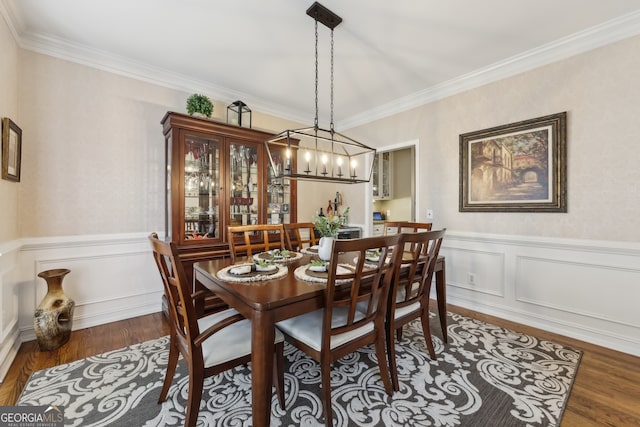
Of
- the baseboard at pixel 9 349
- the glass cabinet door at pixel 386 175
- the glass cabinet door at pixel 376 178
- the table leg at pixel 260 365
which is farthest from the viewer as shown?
the glass cabinet door at pixel 386 175

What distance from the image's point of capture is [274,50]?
2.53 metres

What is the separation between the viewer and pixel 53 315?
83.7 inches

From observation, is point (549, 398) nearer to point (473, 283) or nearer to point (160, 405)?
point (473, 283)

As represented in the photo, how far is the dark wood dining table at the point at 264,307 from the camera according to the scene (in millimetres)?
1168

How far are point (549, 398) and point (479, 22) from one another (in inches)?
105

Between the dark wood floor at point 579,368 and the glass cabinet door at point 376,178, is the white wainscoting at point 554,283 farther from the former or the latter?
the glass cabinet door at point 376,178

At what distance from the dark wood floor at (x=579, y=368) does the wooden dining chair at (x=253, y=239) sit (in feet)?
3.39

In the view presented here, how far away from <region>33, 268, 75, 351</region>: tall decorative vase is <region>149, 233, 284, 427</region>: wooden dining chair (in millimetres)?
1313

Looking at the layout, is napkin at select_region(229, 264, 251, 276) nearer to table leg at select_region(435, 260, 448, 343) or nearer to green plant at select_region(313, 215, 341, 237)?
green plant at select_region(313, 215, 341, 237)

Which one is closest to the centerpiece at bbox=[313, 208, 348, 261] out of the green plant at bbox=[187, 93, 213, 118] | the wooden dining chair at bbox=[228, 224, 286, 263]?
the wooden dining chair at bbox=[228, 224, 286, 263]

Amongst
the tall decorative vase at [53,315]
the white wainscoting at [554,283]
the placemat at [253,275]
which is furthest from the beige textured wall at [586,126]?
the tall decorative vase at [53,315]

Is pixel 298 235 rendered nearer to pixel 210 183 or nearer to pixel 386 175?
pixel 210 183

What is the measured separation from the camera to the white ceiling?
1.98m

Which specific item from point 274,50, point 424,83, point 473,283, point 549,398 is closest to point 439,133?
point 424,83
